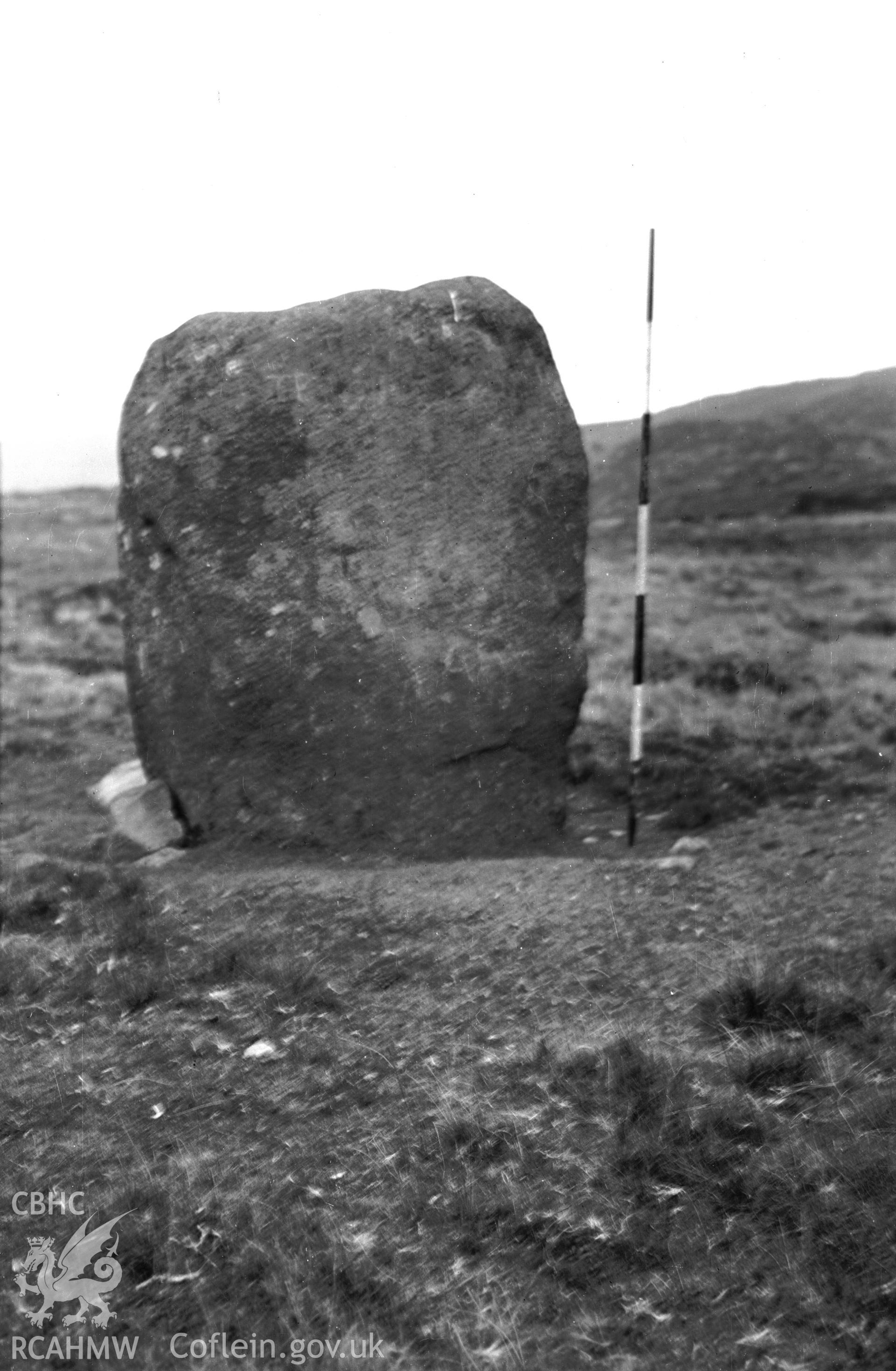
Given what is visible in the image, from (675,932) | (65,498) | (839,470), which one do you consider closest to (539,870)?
(675,932)

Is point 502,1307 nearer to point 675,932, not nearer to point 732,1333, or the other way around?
point 732,1333

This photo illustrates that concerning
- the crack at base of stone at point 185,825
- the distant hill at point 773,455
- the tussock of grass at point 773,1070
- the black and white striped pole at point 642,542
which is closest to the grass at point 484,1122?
the tussock of grass at point 773,1070

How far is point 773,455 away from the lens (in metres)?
42.2

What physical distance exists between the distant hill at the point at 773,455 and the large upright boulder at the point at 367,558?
83.2ft

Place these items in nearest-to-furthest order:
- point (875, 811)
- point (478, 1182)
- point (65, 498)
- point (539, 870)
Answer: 1. point (478, 1182)
2. point (539, 870)
3. point (875, 811)
4. point (65, 498)

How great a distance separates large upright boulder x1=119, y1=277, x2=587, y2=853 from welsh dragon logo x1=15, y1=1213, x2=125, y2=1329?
163 inches

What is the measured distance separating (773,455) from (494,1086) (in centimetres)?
3909

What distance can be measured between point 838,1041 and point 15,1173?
307 cm

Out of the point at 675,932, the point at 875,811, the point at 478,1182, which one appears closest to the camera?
the point at 478,1182

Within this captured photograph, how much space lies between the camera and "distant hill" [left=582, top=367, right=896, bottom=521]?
37.0 meters

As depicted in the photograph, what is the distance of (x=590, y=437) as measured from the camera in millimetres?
47969
